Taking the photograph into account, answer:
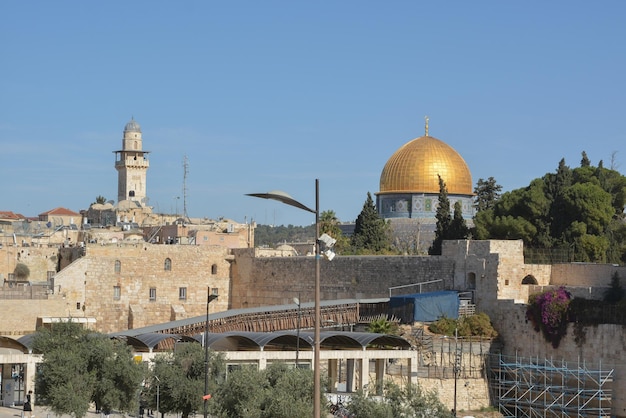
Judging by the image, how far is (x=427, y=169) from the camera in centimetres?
5700

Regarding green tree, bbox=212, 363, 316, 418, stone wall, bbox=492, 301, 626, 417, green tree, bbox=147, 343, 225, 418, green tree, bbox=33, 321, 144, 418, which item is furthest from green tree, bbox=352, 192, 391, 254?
green tree, bbox=212, 363, 316, 418

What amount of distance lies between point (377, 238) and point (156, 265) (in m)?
9.51

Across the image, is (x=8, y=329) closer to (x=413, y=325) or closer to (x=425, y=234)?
(x=413, y=325)

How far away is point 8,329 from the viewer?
41.6 m

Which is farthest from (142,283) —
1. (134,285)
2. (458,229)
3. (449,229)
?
(458,229)

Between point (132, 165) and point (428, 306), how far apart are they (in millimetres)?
38379

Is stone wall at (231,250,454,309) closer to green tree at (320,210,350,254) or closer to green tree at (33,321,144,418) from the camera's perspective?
green tree at (320,210,350,254)

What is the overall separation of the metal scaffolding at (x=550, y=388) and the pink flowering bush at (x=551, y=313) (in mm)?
800

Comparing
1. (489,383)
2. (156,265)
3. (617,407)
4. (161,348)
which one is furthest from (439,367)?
(156,265)

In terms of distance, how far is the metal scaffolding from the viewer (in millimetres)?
32906

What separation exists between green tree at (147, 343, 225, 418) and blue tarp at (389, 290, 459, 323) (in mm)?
11043

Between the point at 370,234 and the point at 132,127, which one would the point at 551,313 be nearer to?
the point at 370,234

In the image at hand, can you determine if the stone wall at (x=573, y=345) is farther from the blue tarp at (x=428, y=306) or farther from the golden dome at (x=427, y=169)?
the golden dome at (x=427, y=169)

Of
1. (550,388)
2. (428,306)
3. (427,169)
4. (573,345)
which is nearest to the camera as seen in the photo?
(550,388)
